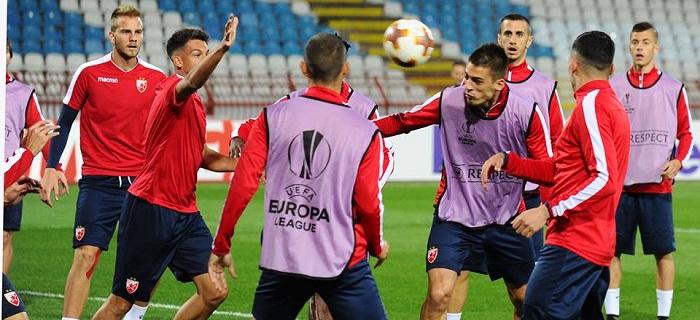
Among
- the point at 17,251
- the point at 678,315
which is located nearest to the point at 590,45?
the point at 678,315

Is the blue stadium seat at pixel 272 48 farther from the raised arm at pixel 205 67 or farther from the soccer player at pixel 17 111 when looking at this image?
the raised arm at pixel 205 67

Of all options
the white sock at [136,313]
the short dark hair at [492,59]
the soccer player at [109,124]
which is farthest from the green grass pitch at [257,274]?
the short dark hair at [492,59]

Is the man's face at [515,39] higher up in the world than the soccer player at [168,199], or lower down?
higher up

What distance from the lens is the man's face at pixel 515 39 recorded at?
7.84 meters

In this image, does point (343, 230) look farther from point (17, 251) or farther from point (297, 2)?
point (297, 2)

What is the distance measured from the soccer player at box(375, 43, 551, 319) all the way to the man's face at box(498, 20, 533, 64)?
3.54 feet

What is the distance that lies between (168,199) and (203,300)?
65 centimetres

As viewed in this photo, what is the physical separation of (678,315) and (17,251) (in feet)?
22.1

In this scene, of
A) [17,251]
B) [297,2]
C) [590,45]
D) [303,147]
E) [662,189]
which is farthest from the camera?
[297,2]

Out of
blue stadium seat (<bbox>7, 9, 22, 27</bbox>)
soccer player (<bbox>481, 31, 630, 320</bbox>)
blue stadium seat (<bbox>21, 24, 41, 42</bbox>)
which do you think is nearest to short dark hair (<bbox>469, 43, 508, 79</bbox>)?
soccer player (<bbox>481, 31, 630, 320</bbox>)

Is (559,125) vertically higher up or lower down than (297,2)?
lower down

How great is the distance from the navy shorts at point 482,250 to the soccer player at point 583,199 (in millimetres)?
939

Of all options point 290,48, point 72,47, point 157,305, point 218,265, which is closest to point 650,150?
point 157,305

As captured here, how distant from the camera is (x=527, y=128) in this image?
6.73m
